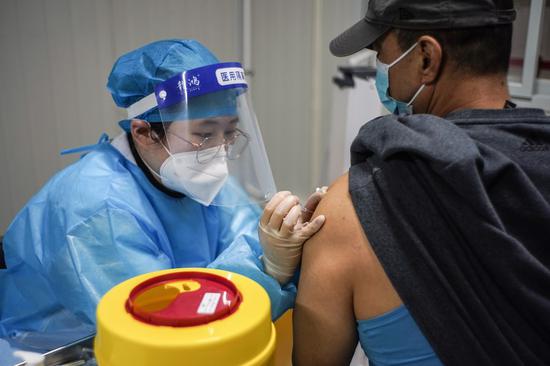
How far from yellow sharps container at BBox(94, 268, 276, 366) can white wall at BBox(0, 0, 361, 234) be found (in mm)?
2304

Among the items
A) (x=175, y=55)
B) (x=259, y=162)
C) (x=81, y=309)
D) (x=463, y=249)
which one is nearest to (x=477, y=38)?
(x=463, y=249)

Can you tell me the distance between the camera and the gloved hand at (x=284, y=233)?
102 centimetres

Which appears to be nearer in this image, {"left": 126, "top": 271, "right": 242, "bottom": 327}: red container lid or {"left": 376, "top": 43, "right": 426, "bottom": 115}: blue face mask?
{"left": 126, "top": 271, "right": 242, "bottom": 327}: red container lid

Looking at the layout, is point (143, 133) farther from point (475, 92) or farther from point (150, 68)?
point (475, 92)

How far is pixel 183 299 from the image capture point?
66 centimetres

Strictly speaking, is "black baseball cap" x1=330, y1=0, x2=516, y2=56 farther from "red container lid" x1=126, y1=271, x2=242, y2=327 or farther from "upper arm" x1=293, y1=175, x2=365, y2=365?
"red container lid" x1=126, y1=271, x2=242, y2=327

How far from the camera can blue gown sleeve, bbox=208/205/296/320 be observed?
1094mm

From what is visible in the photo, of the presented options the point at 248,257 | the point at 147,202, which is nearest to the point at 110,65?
the point at 147,202

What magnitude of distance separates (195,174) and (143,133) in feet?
0.62

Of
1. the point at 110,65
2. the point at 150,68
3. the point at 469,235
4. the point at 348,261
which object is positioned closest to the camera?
the point at 469,235

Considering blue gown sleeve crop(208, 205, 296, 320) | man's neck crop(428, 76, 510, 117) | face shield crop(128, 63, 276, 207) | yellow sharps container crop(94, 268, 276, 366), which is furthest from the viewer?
face shield crop(128, 63, 276, 207)

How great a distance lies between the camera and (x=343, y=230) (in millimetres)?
861

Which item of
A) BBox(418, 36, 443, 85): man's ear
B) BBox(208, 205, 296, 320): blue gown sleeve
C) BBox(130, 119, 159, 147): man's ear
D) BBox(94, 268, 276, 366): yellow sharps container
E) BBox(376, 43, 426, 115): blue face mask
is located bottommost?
BBox(208, 205, 296, 320): blue gown sleeve

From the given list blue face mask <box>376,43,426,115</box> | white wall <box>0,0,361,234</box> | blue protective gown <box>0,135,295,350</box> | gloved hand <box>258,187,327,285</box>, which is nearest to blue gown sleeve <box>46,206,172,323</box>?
blue protective gown <box>0,135,295,350</box>
